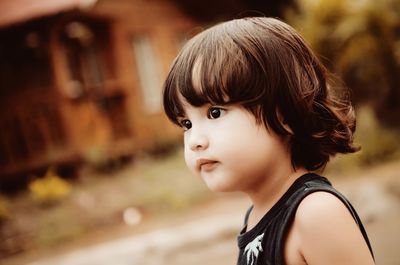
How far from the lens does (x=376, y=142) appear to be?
22.1 ft

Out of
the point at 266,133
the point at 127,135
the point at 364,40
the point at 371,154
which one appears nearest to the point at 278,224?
the point at 266,133

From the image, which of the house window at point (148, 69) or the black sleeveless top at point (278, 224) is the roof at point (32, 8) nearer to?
the house window at point (148, 69)

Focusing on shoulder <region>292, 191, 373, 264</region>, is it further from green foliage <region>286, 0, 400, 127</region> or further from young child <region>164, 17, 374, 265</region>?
green foliage <region>286, 0, 400, 127</region>

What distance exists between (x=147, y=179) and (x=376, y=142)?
395 centimetres

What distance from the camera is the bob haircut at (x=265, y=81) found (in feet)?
4.74

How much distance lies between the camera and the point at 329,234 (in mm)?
1298

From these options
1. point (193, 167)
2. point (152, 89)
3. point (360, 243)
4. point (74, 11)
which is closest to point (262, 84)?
point (193, 167)

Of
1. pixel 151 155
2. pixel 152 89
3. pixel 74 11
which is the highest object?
pixel 74 11

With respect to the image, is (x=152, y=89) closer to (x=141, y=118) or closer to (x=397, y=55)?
(x=141, y=118)

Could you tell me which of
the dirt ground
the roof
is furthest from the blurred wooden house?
the dirt ground

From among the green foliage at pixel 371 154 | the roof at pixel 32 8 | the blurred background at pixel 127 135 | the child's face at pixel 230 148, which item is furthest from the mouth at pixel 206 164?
the roof at pixel 32 8

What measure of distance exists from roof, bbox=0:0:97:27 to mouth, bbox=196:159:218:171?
8.29 meters

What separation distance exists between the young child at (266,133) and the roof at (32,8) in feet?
26.8

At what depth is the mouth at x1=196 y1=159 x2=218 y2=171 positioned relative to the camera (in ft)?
4.75
